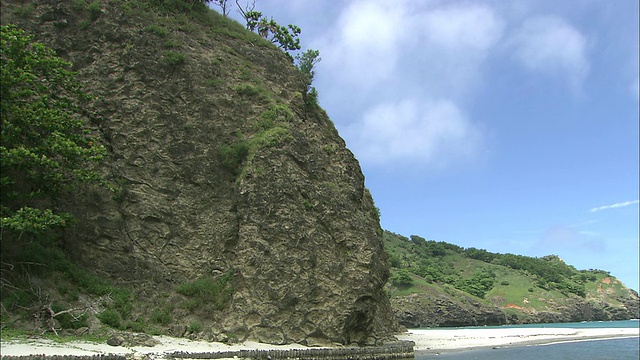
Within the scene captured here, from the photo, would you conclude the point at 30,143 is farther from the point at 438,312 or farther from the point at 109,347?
the point at 438,312

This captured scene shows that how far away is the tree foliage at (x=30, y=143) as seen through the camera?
61.2 ft

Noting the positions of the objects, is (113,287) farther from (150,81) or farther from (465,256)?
(465,256)

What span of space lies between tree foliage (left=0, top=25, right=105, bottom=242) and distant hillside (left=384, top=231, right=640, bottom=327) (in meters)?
74.3

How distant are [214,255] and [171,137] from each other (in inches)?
313

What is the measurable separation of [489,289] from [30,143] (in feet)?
392

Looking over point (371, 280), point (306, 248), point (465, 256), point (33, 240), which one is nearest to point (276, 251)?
point (306, 248)

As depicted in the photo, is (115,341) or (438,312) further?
(438,312)

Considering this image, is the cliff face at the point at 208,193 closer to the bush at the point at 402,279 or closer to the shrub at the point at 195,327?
the shrub at the point at 195,327

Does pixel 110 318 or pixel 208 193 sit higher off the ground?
pixel 208 193

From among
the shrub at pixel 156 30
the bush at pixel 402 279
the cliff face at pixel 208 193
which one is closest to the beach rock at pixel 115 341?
the cliff face at pixel 208 193

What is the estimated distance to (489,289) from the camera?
120 meters

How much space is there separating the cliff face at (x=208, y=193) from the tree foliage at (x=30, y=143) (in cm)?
401

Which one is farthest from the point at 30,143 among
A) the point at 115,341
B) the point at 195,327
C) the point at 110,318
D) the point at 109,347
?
the point at 195,327

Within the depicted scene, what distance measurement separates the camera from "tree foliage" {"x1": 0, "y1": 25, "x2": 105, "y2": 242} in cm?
1866
